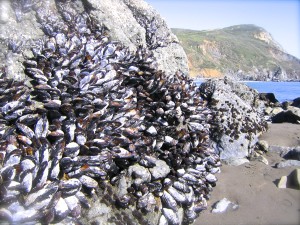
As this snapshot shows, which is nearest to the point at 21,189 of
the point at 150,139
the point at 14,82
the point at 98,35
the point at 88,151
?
the point at 88,151

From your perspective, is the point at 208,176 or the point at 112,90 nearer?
the point at 112,90

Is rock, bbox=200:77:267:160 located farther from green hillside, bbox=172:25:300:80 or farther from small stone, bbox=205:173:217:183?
green hillside, bbox=172:25:300:80

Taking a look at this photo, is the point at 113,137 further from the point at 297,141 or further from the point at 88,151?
the point at 297,141

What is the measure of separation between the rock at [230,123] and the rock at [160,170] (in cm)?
178

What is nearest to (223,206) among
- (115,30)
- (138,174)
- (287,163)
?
(138,174)

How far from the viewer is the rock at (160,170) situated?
3344 mm

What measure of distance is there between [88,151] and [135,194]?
0.64m

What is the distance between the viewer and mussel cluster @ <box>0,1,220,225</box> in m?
2.50

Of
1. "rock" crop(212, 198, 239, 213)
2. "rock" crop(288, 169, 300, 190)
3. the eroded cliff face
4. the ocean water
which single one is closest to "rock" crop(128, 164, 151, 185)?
"rock" crop(212, 198, 239, 213)

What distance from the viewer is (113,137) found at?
10.5 feet

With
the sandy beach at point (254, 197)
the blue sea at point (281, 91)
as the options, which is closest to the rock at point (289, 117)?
the sandy beach at point (254, 197)

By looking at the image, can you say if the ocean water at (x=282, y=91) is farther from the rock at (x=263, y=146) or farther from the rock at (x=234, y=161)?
the rock at (x=234, y=161)

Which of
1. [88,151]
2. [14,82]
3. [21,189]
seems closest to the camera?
[21,189]

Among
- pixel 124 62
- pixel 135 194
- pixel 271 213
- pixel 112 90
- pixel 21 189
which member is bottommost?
pixel 271 213
